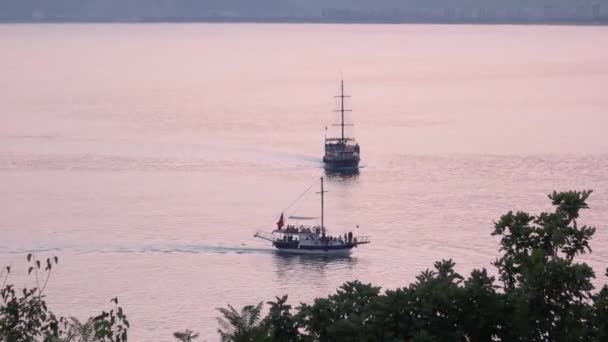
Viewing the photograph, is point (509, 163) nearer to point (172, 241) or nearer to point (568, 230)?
point (172, 241)

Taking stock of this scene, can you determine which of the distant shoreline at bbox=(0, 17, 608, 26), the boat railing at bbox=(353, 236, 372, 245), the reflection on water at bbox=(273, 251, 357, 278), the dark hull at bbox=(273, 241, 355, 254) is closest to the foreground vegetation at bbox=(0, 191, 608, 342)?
the reflection on water at bbox=(273, 251, 357, 278)

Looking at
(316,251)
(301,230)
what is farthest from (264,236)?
(316,251)

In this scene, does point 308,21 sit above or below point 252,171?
above

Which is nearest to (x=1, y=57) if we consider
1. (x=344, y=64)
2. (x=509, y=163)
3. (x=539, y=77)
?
(x=344, y=64)

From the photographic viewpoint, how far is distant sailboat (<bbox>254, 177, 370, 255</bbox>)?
28984 mm

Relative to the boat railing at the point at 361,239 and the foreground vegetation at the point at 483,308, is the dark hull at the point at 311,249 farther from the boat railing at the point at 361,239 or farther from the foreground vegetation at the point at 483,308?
the foreground vegetation at the point at 483,308

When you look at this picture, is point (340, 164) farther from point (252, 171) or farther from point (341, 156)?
point (252, 171)

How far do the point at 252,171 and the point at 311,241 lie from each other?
1140 centimetres

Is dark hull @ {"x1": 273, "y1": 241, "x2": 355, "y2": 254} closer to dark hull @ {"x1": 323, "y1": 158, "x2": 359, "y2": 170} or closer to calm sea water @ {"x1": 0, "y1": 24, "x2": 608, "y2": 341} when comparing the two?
calm sea water @ {"x1": 0, "y1": 24, "x2": 608, "y2": 341}

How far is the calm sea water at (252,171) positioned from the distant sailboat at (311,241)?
0.27m

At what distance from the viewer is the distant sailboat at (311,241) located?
95.1 ft

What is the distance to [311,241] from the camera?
29.2 m

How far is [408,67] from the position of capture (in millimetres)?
96438

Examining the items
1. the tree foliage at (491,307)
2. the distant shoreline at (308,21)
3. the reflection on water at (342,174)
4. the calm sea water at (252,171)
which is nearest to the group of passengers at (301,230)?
the calm sea water at (252,171)
